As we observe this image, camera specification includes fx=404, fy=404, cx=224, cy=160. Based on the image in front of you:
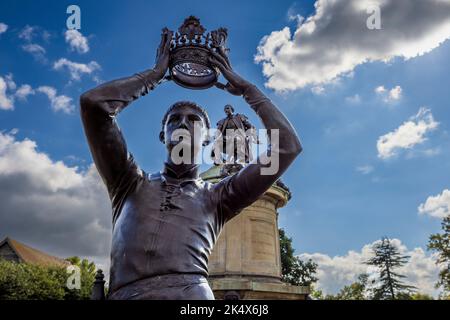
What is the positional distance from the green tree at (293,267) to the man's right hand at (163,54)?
28.9 m

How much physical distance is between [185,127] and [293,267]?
3080cm

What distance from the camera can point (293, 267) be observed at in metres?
31.9

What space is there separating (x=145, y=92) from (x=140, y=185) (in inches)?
25.9

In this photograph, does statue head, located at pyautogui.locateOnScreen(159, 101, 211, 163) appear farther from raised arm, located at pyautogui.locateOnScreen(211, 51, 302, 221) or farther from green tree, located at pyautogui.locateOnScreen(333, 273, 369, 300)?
green tree, located at pyautogui.locateOnScreen(333, 273, 369, 300)

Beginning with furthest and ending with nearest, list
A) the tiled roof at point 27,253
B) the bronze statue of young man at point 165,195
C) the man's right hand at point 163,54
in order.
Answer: the tiled roof at point 27,253, the man's right hand at point 163,54, the bronze statue of young man at point 165,195

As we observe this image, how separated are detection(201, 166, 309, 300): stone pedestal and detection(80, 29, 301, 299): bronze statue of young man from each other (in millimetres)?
8332

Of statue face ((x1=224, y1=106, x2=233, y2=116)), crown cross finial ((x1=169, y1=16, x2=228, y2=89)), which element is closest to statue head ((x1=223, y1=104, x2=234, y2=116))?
statue face ((x1=224, y1=106, x2=233, y2=116))

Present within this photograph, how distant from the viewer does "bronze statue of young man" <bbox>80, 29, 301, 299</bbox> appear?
2.39 m

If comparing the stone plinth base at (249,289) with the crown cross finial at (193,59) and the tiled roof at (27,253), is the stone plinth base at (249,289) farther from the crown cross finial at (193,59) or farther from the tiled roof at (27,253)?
the tiled roof at (27,253)

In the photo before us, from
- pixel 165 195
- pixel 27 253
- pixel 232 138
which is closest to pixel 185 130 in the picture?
pixel 165 195

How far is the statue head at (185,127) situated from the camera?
288 centimetres

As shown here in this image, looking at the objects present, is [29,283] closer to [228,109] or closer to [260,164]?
[228,109]

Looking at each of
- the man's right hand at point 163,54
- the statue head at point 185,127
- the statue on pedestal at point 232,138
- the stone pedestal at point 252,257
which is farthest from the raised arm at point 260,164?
the statue on pedestal at point 232,138
